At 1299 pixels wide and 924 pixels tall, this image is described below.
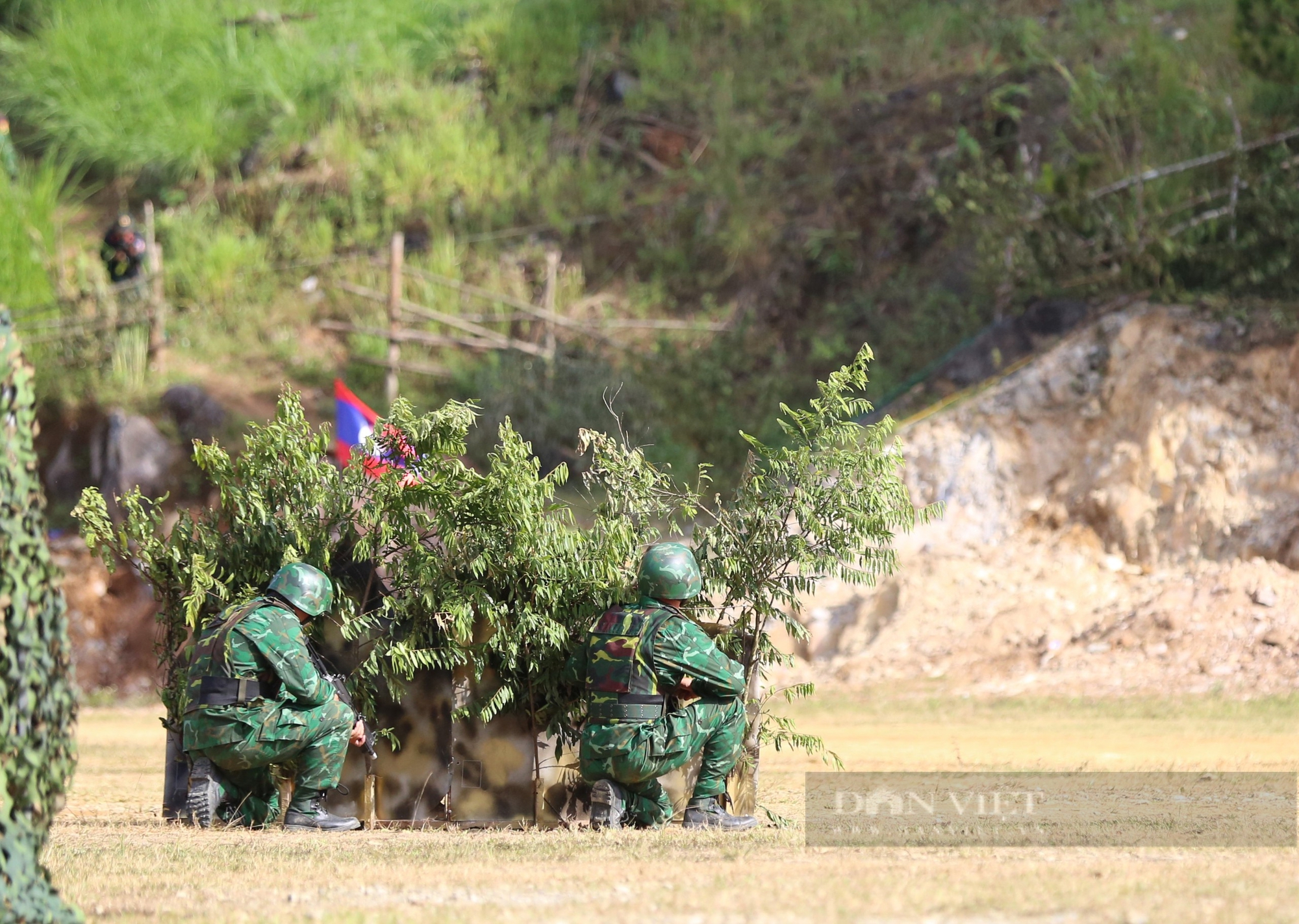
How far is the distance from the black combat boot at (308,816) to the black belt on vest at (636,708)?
163 centimetres

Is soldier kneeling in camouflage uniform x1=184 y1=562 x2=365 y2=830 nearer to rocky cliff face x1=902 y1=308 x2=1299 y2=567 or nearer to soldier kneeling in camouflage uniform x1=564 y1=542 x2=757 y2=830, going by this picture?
soldier kneeling in camouflage uniform x1=564 y1=542 x2=757 y2=830

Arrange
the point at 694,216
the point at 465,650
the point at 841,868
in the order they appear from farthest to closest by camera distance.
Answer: the point at 694,216 < the point at 465,650 < the point at 841,868

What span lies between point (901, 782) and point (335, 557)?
3969mm

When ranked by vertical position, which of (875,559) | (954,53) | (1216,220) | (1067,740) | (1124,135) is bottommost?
(1067,740)

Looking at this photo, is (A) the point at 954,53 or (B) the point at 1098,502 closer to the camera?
(B) the point at 1098,502

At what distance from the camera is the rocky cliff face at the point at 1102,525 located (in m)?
16.8

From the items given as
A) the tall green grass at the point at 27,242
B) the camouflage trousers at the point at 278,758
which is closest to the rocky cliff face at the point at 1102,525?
the camouflage trousers at the point at 278,758

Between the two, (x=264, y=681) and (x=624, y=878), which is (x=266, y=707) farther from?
(x=624, y=878)

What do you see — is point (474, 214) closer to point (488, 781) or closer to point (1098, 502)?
point (1098, 502)

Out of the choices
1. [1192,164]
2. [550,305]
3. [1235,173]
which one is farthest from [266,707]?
[550,305]

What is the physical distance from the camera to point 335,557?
8562mm

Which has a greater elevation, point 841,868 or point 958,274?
point 958,274

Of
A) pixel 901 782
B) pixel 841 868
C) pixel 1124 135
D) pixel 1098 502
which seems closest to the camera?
pixel 841 868

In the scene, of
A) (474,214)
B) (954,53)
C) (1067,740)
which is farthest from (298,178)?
(1067,740)
